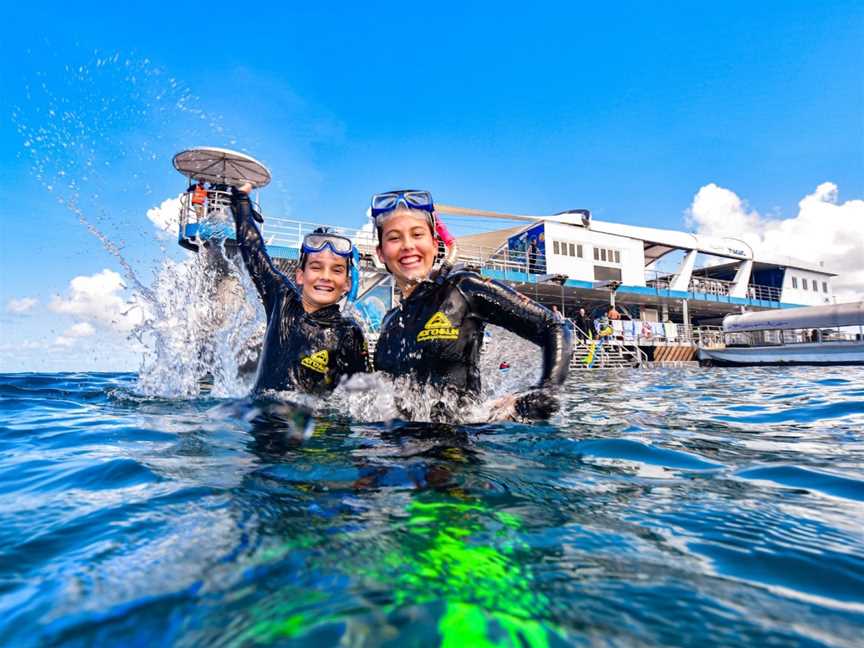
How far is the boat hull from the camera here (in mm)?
14691

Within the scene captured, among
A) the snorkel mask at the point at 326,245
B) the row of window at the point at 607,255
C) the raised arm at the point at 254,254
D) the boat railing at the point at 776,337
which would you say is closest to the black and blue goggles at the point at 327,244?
the snorkel mask at the point at 326,245

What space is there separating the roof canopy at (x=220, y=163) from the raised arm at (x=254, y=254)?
504 centimetres

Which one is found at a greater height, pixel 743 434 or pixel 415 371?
pixel 415 371

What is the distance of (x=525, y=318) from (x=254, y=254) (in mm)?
2571

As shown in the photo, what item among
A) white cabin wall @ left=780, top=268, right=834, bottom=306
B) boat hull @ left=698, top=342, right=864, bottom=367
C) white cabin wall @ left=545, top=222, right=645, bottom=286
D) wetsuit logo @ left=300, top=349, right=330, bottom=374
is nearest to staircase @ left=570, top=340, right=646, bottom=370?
boat hull @ left=698, top=342, right=864, bottom=367

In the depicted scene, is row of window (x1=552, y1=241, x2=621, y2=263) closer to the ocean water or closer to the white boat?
the white boat

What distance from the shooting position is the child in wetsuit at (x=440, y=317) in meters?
2.84

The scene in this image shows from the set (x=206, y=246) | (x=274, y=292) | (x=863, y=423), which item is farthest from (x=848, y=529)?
(x=206, y=246)

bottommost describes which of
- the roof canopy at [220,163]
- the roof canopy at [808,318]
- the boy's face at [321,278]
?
the boy's face at [321,278]

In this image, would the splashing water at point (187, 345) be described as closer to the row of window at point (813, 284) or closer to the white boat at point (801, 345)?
the white boat at point (801, 345)

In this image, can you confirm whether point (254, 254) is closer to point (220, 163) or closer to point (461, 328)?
point (461, 328)

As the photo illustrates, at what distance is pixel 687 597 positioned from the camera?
0.99 metres

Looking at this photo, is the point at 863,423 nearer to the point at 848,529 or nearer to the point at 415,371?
the point at 848,529

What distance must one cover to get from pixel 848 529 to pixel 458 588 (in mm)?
1367
